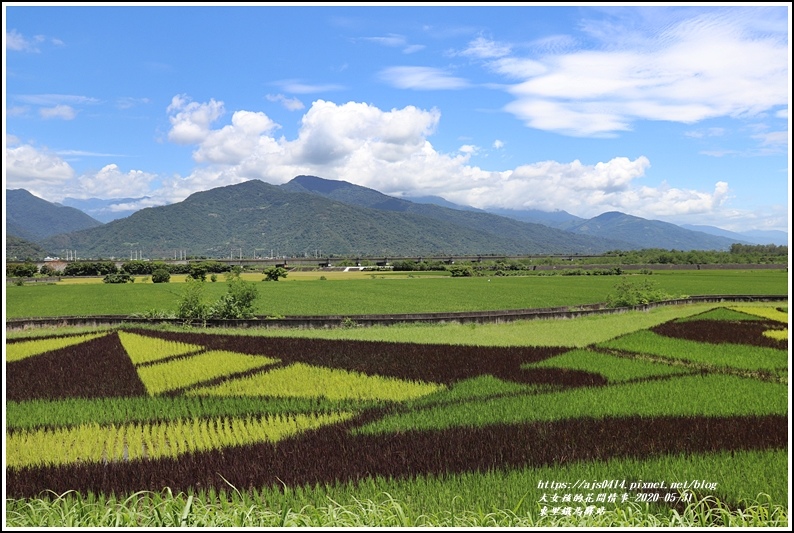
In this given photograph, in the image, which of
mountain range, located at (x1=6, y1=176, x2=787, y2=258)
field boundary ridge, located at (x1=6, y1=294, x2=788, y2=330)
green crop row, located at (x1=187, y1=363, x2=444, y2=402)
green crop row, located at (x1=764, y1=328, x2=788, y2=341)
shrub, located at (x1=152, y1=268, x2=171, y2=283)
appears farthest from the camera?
mountain range, located at (x1=6, y1=176, x2=787, y2=258)

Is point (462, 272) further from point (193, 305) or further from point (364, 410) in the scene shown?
point (364, 410)

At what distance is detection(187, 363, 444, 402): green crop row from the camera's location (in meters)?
11.0

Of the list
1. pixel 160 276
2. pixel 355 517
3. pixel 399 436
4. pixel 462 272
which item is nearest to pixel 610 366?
pixel 399 436

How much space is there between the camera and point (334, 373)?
1314 centimetres

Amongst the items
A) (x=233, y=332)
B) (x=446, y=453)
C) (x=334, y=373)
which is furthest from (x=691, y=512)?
(x=233, y=332)

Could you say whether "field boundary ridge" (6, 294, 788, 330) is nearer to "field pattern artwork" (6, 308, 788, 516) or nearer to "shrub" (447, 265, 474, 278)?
"field pattern artwork" (6, 308, 788, 516)

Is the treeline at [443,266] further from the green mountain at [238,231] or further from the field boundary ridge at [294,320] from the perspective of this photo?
the green mountain at [238,231]

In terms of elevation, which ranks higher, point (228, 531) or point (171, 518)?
point (228, 531)

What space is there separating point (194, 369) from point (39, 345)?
24.9ft

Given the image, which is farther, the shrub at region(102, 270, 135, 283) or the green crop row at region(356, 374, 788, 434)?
the shrub at region(102, 270, 135, 283)

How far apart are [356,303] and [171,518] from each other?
32.4 meters

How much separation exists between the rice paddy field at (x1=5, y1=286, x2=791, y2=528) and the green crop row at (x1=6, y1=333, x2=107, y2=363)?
31 centimetres

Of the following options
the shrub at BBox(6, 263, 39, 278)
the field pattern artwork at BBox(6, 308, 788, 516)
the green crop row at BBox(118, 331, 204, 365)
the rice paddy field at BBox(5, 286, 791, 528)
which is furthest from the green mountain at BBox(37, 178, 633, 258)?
the rice paddy field at BBox(5, 286, 791, 528)

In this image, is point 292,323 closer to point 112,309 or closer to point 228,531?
point 112,309
